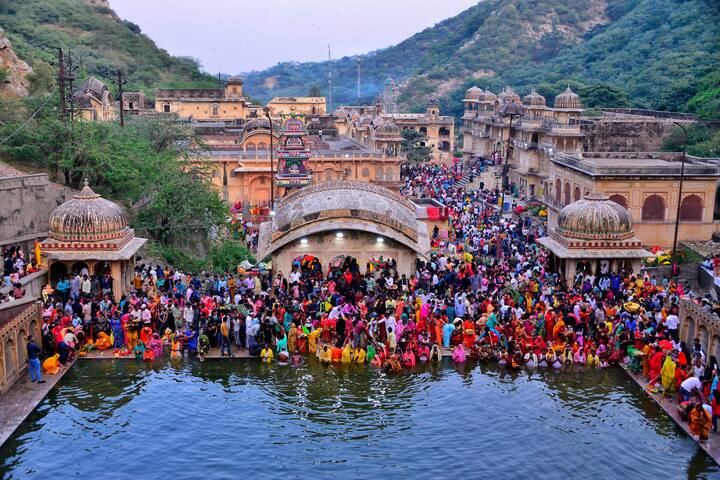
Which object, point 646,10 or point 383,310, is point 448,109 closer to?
point 646,10

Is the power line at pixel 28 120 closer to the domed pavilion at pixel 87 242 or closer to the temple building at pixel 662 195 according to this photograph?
the domed pavilion at pixel 87 242

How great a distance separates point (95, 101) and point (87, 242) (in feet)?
117

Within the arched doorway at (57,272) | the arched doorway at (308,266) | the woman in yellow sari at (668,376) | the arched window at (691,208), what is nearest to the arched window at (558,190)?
the arched window at (691,208)

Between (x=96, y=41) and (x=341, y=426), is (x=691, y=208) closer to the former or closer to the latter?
(x=341, y=426)

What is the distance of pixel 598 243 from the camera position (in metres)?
23.5

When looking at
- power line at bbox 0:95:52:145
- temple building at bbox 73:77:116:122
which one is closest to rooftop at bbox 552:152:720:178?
power line at bbox 0:95:52:145

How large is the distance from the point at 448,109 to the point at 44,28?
159 feet

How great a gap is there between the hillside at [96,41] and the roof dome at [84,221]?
42.2 metres

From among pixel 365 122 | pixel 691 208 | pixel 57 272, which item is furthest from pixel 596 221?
pixel 365 122

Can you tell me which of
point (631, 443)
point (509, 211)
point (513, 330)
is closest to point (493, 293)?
point (513, 330)

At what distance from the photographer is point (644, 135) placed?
50906mm

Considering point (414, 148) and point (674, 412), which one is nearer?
point (674, 412)

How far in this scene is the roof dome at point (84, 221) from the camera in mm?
21828

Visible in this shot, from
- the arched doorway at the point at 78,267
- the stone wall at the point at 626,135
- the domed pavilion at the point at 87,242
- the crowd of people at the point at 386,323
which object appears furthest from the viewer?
the stone wall at the point at 626,135
